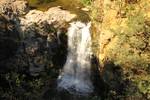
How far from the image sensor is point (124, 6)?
1747 cm

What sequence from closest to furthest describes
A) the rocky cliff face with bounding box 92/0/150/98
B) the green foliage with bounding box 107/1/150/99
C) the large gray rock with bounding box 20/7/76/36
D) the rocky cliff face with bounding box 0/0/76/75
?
the green foliage with bounding box 107/1/150/99 < the rocky cliff face with bounding box 92/0/150/98 < the rocky cliff face with bounding box 0/0/76/75 < the large gray rock with bounding box 20/7/76/36

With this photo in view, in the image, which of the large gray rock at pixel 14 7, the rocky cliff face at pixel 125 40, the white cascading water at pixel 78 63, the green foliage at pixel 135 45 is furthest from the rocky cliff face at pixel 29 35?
the green foliage at pixel 135 45

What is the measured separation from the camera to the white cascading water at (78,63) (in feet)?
65.6

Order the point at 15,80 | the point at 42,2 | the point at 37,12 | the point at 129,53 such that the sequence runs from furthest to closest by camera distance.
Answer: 1. the point at 42,2
2. the point at 37,12
3. the point at 15,80
4. the point at 129,53

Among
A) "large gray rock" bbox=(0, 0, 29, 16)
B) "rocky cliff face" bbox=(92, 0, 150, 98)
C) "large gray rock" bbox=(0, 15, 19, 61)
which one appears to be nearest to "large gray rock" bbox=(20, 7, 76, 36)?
"large gray rock" bbox=(0, 0, 29, 16)

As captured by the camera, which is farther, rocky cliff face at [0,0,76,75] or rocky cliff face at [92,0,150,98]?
rocky cliff face at [0,0,76,75]

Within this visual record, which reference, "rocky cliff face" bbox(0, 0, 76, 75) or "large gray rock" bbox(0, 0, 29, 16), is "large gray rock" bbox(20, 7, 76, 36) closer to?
"rocky cliff face" bbox(0, 0, 76, 75)

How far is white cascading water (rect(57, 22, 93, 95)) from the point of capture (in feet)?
65.6

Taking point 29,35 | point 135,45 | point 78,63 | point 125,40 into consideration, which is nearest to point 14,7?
point 29,35

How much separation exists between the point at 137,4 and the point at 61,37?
4.72m

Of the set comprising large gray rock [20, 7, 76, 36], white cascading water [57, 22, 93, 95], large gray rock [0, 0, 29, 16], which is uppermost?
large gray rock [0, 0, 29, 16]

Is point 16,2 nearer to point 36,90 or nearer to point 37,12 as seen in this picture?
point 37,12

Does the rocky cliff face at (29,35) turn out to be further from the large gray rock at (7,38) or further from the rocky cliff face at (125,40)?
the rocky cliff face at (125,40)

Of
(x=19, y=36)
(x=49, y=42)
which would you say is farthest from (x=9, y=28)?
(x=49, y=42)
